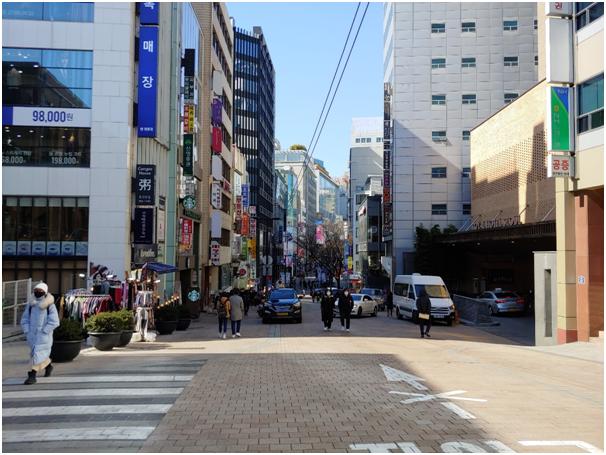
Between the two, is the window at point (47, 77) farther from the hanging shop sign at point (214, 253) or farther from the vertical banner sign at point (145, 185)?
the hanging shop sign at point (214, 253)

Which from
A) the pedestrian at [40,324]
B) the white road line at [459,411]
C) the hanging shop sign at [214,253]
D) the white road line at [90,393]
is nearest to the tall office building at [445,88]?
the hanging shop sign at [214,253]

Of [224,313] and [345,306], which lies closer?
[224,313]

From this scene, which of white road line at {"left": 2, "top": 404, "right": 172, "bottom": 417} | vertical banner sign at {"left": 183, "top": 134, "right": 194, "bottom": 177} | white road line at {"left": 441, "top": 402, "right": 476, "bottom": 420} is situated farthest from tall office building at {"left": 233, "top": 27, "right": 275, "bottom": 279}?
white road line at {"left": 441, "top": 402, "right": 476, "bottom": 420}

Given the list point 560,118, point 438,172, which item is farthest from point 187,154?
point 438,172

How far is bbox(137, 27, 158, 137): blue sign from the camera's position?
26.6 meters

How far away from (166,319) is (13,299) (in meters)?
5.12

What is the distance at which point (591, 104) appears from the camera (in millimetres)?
18656

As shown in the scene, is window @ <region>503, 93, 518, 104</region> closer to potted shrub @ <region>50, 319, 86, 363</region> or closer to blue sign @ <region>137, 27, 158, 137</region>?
blue sign @ <region>137, 27, 158, 137</region>

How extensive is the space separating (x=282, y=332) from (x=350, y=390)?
12.7 metres

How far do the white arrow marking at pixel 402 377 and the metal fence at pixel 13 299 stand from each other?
1370 cm

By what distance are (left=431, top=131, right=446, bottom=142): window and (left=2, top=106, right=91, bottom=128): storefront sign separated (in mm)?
40669

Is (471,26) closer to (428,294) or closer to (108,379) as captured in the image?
(428,294)

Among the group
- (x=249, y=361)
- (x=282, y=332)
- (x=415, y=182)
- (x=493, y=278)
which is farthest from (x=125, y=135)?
(x=415, y=182)

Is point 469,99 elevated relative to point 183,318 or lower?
elevated
